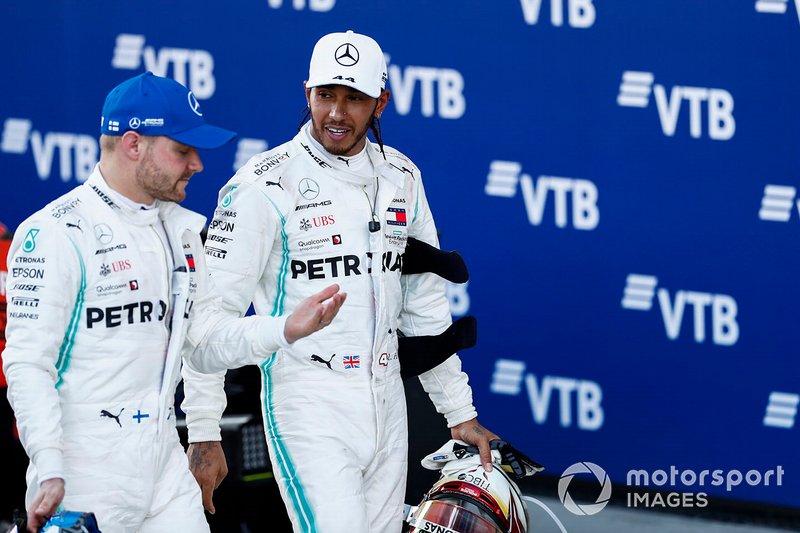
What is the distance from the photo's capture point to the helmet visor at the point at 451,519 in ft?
10.1

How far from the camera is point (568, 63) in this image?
187 inches

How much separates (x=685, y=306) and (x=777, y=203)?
497mm

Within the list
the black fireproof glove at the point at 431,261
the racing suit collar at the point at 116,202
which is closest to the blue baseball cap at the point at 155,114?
the racing suit collar at the point at 116,202

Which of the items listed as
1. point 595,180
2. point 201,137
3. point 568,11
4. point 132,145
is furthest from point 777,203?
point 132,145

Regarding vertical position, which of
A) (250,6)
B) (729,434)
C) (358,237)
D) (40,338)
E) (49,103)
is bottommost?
(729,434)

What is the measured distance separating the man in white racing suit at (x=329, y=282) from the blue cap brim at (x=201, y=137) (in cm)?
36

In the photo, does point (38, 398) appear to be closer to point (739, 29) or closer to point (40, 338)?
point (40, 338)

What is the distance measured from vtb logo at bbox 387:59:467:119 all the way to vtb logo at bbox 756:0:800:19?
111 centimetres

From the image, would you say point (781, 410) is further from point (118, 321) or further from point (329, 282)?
point (118, 321)

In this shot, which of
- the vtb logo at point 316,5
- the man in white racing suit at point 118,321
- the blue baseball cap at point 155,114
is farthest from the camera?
the vtb logo at point 316,5

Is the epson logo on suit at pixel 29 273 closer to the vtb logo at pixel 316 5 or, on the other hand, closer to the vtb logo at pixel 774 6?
the vtb logo at pixel 316 5

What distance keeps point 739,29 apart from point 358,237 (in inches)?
79.8

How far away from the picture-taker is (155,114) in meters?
2.68

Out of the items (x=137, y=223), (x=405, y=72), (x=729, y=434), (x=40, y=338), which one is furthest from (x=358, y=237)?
(x=729, y=434)
